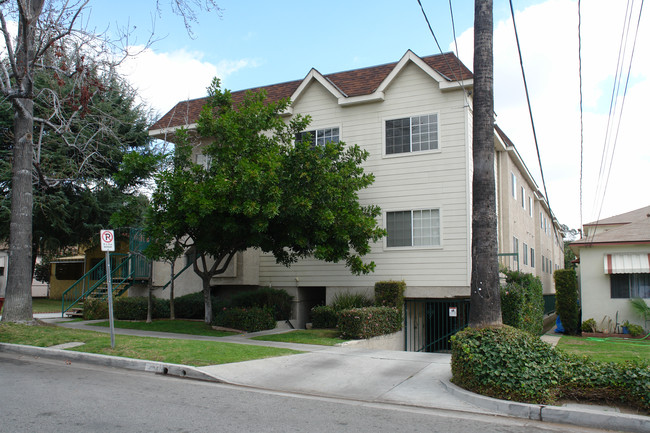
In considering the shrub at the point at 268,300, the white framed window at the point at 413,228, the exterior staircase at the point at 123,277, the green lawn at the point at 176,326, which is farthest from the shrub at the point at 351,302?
the exterior staircase at the point at 123,277

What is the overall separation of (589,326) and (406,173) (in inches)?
328

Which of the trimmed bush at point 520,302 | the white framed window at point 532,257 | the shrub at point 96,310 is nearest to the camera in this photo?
the trimmed bush at point 520,302

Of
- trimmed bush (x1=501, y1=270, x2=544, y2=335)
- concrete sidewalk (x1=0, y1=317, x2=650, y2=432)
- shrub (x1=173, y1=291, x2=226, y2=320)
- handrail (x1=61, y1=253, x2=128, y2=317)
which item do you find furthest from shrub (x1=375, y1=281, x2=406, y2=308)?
handrail (x1=61, y1=253, x2=128, y2=317)

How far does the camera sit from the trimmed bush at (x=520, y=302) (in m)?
15.6

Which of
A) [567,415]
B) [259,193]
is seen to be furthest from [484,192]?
[259,193]

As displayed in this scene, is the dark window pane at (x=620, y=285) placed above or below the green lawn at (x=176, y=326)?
above

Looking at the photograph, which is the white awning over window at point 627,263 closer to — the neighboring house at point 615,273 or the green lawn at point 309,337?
the neighboring house at point 615,273

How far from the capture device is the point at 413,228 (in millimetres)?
17344

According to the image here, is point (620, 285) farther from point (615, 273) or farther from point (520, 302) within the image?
point (520, 302)

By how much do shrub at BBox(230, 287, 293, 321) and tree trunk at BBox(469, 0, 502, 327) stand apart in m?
10.1

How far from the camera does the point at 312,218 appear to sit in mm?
14430

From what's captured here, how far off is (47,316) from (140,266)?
377 cm

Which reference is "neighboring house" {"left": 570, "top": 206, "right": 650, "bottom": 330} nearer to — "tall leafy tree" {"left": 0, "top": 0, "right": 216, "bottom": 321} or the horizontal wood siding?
the horizontal wood siding

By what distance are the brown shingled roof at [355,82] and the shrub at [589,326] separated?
9410 mm
